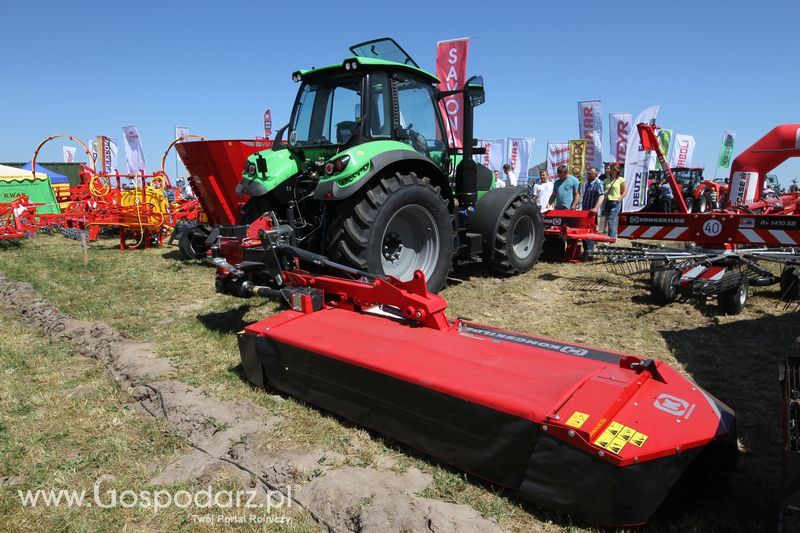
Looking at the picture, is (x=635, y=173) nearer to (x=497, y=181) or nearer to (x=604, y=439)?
(x=497, y=181)

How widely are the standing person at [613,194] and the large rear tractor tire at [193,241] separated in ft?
21.0

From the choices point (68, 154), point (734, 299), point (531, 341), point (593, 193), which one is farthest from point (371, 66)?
point (68, 154)

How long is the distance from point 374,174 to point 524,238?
10.2 ft

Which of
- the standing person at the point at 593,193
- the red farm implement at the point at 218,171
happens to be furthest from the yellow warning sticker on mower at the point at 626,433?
the standing person at the point at 593,193

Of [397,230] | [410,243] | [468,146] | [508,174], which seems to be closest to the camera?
[397,230]

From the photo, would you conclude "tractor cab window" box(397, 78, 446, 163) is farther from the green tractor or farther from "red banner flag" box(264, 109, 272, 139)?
"red banner flag" box(264, 109, 272, 139)

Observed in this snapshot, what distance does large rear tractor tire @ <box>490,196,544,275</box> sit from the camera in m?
5.73

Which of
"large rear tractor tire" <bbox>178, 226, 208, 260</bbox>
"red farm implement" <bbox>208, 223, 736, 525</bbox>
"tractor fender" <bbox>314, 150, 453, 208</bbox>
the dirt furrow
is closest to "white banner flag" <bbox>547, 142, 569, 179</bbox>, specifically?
"large rear tractor tire" <bbox>178, 226, 208, 260</bbox>

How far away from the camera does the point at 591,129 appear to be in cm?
1422

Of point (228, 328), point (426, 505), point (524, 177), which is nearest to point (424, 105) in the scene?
point (228, 328)

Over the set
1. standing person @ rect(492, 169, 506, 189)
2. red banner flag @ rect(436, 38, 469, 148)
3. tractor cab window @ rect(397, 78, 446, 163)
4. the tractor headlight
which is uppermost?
red banner flag @ rect(436, 38, 469, 148)

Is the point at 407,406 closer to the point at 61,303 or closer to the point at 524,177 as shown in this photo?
the point at 61,303

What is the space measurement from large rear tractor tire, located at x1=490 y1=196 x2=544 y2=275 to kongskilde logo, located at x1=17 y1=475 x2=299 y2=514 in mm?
4122

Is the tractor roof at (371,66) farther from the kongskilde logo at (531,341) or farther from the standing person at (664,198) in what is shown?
the standing person at (664,198)
